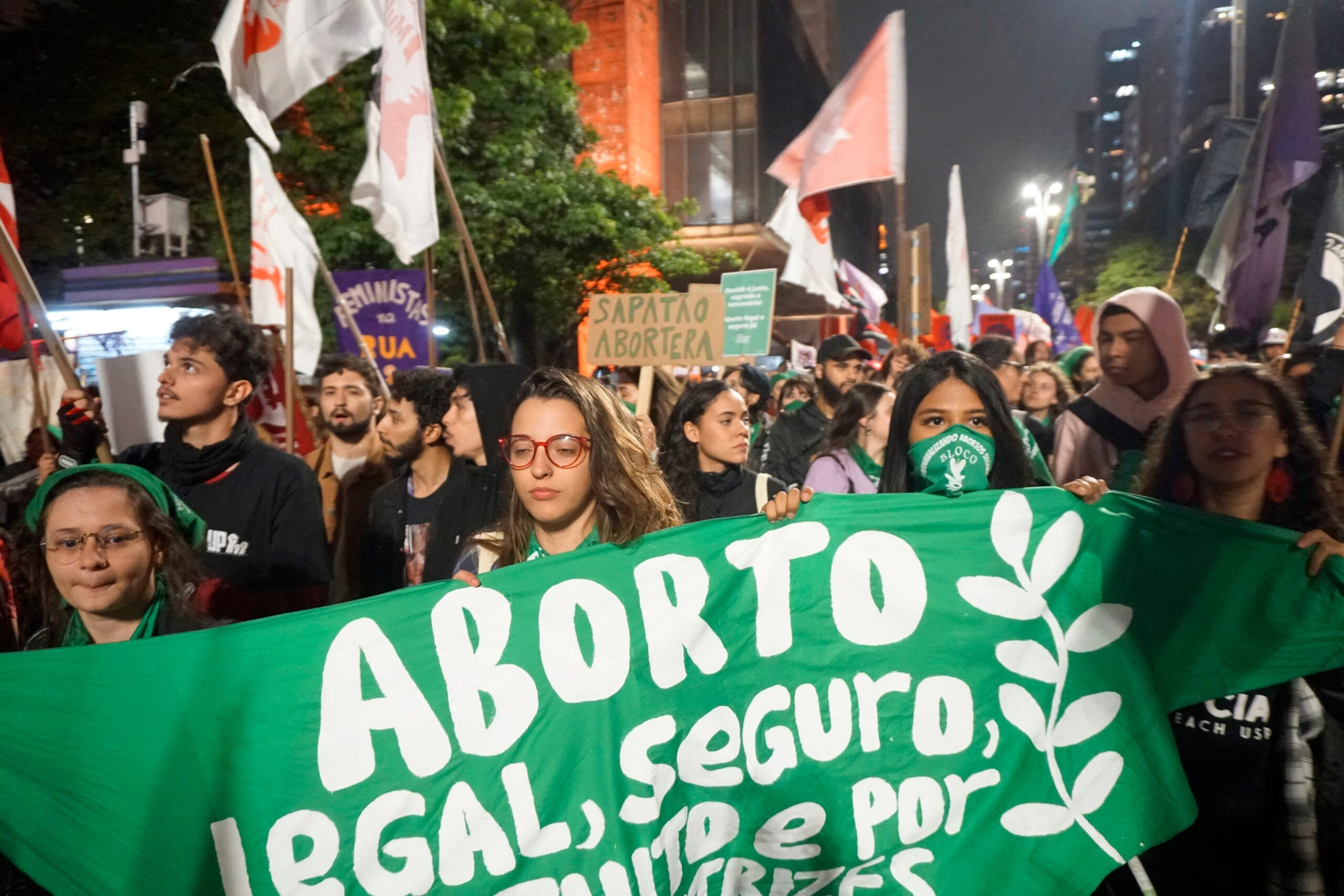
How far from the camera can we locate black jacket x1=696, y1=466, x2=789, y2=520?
4.29 metres

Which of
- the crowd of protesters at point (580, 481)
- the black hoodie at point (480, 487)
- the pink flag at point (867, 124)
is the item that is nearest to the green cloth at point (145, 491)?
the crowd of protesters at point (580, 481)

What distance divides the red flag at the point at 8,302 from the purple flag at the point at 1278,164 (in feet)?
18.2

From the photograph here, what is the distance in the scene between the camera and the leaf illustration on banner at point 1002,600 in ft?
8.54

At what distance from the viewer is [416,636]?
94.6 inches

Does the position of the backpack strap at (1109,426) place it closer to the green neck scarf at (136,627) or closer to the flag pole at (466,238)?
the flag pole at (466,238)

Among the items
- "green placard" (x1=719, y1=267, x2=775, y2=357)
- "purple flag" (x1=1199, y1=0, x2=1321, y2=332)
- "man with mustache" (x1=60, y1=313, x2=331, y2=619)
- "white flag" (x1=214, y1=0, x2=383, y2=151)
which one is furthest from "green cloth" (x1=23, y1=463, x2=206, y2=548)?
"green placard" (x1=719, y1=267, x2=775, y2=357)

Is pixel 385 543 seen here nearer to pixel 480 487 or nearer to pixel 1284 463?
pixel 480 487

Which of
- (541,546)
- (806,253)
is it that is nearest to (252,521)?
(541,546)

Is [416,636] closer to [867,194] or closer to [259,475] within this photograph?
[259,475]

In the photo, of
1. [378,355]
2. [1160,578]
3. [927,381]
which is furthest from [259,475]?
[378,355]

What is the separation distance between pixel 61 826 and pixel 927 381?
2.47 metres

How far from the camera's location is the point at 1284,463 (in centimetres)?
278

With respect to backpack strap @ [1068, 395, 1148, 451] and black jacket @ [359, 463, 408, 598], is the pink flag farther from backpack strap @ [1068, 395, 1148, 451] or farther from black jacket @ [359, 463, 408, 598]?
black jacket @ [359, 463, 408, 598]

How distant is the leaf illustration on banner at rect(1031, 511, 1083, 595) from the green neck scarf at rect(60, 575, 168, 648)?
2.22 meters
